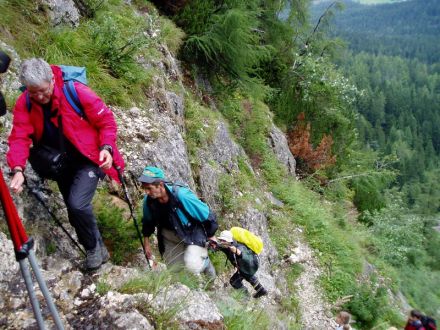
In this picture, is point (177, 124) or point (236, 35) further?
point (236, 35)

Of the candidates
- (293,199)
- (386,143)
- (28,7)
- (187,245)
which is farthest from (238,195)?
(386,143)

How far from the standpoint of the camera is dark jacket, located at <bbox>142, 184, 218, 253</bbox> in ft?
13.2

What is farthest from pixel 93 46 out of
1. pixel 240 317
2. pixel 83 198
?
pixel 240 317

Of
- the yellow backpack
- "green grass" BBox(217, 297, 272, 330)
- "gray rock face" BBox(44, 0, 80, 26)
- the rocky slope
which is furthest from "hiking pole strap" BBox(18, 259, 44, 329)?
"gray rock face" BBox(44, 0, 80, 26)

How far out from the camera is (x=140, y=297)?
10.5 feet

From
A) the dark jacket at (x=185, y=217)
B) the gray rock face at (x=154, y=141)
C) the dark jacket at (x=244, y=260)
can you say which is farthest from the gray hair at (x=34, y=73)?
the dark jacket at (x=244, y=260)

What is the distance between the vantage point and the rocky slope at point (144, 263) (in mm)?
3076

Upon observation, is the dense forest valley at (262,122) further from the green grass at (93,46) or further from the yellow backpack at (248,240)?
the yellow backpack at (248,240)

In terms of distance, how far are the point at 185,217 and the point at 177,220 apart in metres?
0.09

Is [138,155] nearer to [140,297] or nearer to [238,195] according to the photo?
[140,297]

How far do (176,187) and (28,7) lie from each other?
4453 mm

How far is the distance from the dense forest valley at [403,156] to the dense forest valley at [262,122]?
152 mm

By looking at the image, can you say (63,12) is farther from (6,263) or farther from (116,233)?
(6,263)

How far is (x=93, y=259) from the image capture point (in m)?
3.53
